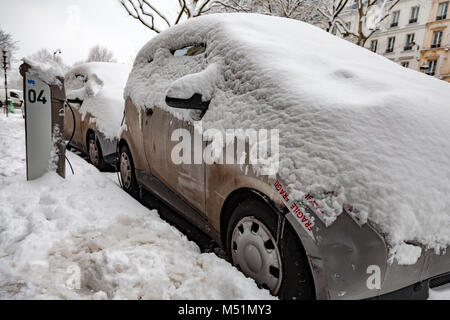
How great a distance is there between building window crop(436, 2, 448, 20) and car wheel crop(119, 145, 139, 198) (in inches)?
1401

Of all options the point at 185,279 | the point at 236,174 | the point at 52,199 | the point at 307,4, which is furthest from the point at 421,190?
the point at 307,4

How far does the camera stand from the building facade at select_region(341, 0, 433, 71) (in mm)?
29703

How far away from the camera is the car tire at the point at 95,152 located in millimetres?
4707

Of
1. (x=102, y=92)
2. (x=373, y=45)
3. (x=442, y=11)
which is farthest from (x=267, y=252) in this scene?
(x=373, y=45)

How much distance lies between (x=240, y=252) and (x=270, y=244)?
0.87 feet

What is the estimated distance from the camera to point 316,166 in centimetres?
Answer: 139

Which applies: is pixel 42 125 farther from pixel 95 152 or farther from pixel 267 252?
pixel 267 252

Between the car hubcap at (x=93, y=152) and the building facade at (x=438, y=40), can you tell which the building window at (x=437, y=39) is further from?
the car hubcap at (x=93, y=152)

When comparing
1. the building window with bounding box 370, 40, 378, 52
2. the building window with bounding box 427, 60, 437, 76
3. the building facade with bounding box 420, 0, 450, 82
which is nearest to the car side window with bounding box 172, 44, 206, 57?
the building facade with bounding box 420, 0, 450, 82

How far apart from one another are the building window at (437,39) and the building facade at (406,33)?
0.91 meters

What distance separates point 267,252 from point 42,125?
2856 mm
